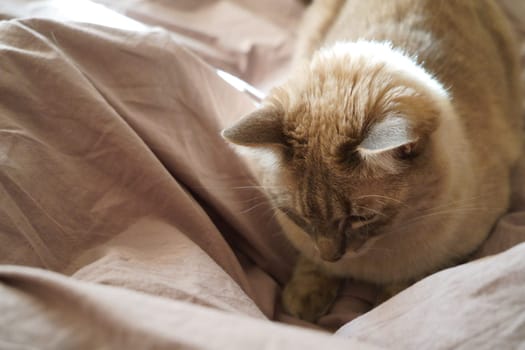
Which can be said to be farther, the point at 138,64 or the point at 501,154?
the point at 501,154

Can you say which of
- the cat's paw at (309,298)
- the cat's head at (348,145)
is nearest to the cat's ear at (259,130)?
the cat's head at (348,145)

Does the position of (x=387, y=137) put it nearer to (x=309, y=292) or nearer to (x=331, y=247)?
(x=331, y=247)

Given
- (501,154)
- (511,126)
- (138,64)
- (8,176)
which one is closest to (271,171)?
(138,64)

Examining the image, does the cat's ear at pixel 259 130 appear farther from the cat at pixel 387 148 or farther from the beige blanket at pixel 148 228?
the beige blanket at pixel 148 228

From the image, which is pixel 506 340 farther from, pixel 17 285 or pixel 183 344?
pixel 17 285

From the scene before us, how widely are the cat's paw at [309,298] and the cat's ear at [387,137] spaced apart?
529 mm

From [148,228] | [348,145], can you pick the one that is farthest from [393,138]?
[148,228]

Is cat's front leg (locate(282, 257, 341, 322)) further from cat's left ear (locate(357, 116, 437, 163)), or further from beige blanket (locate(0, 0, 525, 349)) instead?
cat's left ear (locate(357, 116, 437, 163))

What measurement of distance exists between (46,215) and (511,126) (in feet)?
4.85

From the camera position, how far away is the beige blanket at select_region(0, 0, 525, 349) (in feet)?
2.32

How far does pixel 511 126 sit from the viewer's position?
1.61m

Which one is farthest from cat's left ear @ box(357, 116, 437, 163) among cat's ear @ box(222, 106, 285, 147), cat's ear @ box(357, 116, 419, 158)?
cat's ear @ box(222, 106, 285, 147)

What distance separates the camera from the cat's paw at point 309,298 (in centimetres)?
130

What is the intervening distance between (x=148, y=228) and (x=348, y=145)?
0.51m
